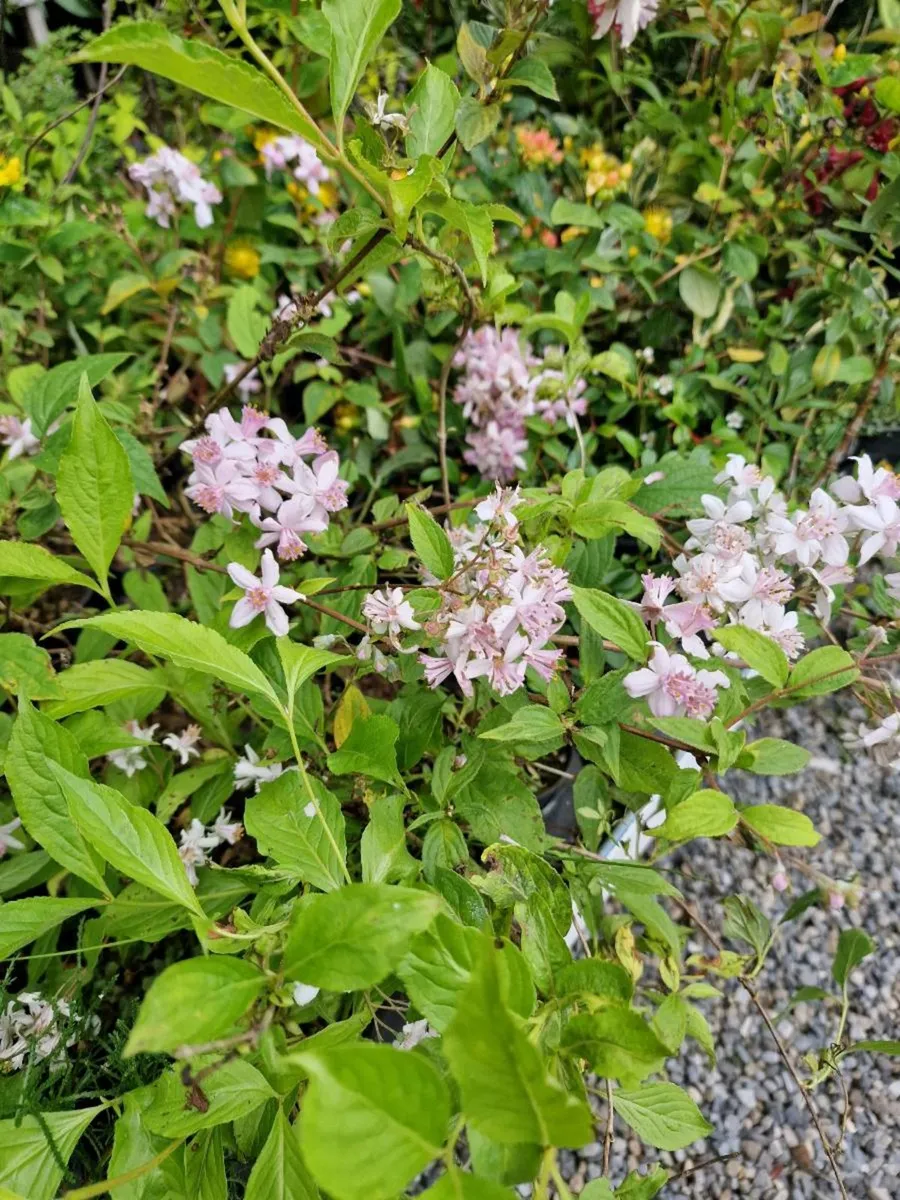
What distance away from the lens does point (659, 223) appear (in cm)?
122

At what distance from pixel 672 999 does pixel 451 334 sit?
94 cm

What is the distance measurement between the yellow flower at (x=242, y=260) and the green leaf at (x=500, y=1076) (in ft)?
4.09

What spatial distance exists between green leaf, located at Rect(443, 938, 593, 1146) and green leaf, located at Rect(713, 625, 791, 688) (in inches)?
13.6

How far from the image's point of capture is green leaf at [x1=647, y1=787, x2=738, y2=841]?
0.58 metres

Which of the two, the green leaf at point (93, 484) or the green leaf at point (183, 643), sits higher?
the green leaf at point (93, 484)

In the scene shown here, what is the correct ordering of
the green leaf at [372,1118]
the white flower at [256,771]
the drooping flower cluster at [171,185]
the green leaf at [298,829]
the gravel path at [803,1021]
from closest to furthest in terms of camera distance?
the green leaf at [372,1118] < the green leaf at [298,829] < the white flower at [256,771] < the gravel path at [803,1021] < the drooping flower cluster at [171,185]

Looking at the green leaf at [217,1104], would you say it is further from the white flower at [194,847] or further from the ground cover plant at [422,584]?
the white flower at [194,847]

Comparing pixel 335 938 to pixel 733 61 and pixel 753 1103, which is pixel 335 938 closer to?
pixel 753 1103

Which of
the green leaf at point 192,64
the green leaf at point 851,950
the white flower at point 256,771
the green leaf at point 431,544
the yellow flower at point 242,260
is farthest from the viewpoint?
the yellow flower at point 242,260

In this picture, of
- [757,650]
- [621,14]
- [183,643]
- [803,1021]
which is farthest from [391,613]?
[803,1021]

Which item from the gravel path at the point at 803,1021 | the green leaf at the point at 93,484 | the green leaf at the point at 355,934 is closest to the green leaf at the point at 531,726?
the green leaf at the point at 355,934

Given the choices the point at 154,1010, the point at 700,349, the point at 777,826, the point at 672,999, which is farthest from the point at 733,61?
the point at 154,1010

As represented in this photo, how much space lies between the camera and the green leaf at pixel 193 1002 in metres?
0.33

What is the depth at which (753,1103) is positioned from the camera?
40.8 inches
